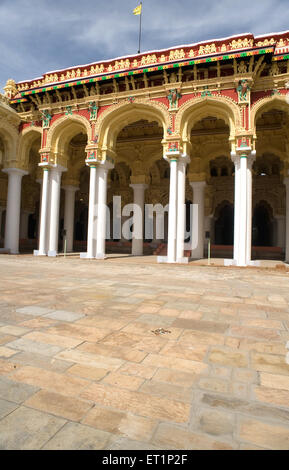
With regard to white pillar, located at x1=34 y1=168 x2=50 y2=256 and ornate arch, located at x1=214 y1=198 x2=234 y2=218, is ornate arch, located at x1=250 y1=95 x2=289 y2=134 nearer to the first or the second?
ornate arch, located at x1=214 y1=198 x2=234 y2=218

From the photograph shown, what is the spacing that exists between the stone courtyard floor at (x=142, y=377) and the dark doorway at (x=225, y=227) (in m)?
19.6

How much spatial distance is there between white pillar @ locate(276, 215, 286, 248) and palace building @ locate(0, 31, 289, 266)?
73 mm

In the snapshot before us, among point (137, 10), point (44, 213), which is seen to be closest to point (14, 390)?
point (44, 213)

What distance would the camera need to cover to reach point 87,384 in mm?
1903

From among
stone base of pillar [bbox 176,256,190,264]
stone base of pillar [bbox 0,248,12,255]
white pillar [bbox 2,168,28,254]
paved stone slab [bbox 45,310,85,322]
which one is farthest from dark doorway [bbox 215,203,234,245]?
paved stone slab [bbox 45,310,85,322]

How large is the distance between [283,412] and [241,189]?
426 inches

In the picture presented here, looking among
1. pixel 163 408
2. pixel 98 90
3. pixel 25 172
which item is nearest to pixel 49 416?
pixel 163 408

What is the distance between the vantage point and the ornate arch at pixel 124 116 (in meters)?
12.6

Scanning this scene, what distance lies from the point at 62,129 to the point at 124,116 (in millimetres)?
3681

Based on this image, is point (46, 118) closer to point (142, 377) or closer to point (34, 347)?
point (34, 347)

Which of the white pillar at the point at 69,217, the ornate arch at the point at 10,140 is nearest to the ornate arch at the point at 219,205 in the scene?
the white pillar at the point at 69,217

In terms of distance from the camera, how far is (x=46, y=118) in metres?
14.5

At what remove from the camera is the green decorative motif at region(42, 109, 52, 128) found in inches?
568

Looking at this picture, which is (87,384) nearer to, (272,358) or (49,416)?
(49,416)
